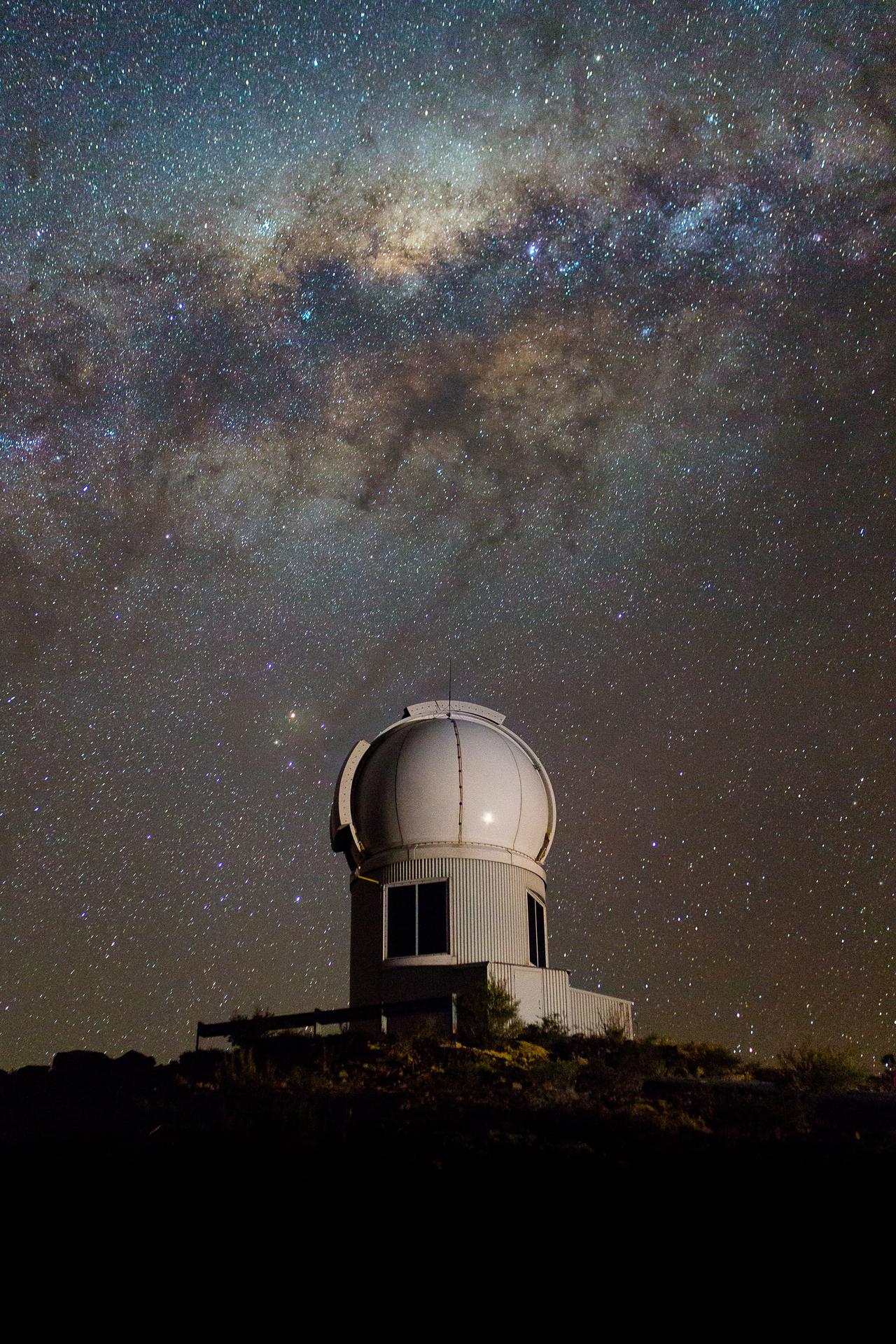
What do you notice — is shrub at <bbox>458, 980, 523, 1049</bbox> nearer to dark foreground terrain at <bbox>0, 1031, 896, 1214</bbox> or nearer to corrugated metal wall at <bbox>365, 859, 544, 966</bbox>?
dark foreground terrain at <bbox>0, 1031, 896, 1214</bbox>

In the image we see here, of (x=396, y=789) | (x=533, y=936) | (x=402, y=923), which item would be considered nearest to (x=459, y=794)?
(x=396, y=789)

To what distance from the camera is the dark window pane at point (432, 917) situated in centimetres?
1908

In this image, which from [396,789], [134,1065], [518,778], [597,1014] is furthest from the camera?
[518,778]

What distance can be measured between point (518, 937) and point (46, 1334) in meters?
15.1

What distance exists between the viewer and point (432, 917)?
1930 centimetres

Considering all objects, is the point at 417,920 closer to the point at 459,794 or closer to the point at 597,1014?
the point at 459,794

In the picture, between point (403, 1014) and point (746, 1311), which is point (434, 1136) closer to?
point (746, 1311)

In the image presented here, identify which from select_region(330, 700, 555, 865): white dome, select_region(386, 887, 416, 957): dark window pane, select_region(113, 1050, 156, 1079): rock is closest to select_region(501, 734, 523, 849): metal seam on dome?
select_region(330, 700, 555, 865): white dome

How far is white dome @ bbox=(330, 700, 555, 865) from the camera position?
65.7ft

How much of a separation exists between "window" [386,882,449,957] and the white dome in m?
0.85

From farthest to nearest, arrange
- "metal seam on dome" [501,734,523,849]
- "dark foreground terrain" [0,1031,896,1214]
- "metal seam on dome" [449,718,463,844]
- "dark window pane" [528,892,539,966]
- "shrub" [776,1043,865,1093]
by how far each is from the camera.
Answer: "metal seam on dome" [501,734,523,849] < "dark window pane" [528,892,539,966] < "metal seam on dome" [449,718,463,844] < "shrub" [776,1043,865,1093] < "dark foreground terrain" [0,1031,896,1214]

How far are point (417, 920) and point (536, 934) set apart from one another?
2.69 m

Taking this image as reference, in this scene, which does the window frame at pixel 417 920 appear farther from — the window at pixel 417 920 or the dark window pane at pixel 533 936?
the dark window pane at pixel 533 936

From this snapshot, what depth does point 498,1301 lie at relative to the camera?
205 inches
